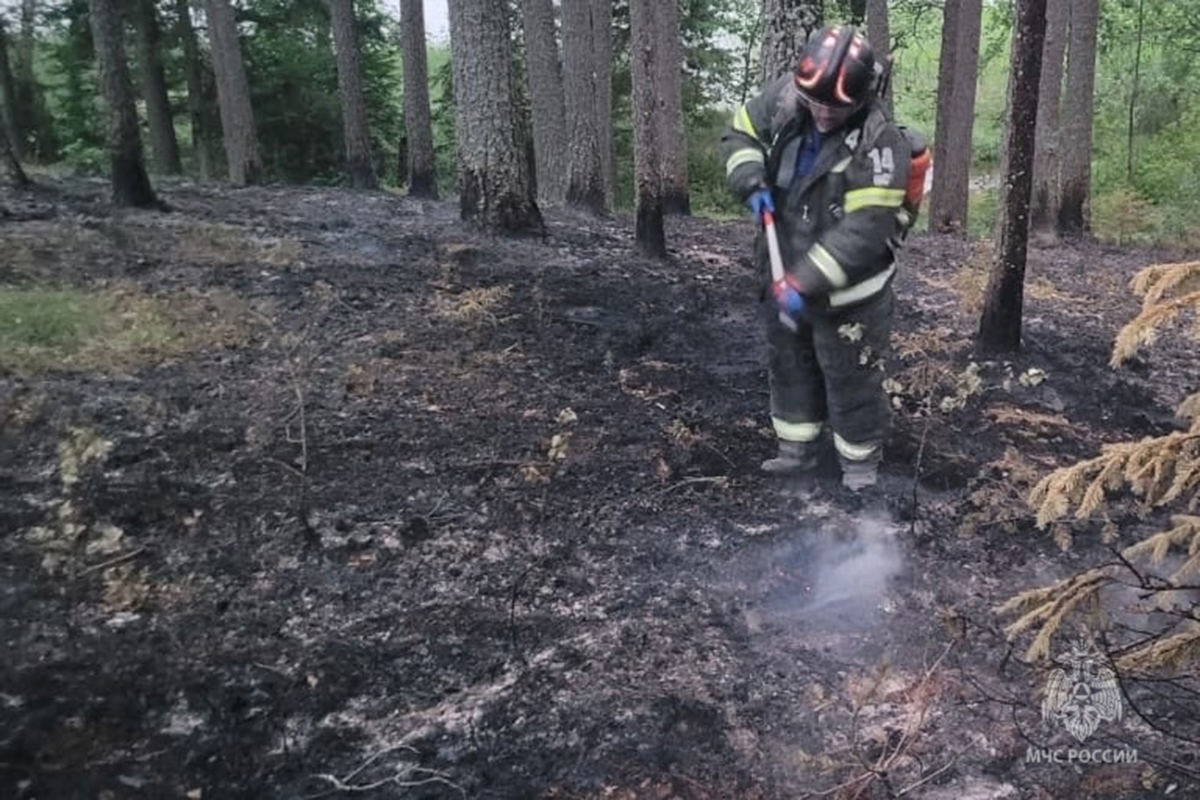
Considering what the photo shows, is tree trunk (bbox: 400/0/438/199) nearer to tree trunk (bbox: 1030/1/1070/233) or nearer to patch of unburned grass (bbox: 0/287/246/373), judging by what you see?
patch of unburned grass (bbox: 0/287/246/373)

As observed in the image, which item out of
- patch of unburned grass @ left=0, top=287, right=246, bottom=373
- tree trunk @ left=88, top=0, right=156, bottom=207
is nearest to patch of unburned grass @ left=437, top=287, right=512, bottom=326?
patch of unburned grass @ left=0, top=287, right=246, bottom=373

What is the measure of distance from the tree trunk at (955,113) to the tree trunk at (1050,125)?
1.13 meters

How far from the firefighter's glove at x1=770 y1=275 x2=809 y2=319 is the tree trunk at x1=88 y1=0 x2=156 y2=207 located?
24.7 ft

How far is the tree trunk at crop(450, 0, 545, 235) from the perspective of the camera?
28.8ft

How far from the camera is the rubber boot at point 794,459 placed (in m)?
5.07

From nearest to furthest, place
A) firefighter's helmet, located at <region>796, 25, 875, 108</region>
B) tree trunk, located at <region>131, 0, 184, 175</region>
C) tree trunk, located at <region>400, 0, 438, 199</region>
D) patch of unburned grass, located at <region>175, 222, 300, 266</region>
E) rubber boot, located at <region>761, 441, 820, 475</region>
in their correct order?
firefighter's helmet, located at <region>796, 25, 875, 108</region> < rubber boot, located at <region>761, 441, 820, 475</region> < patch of unburned grass, located at <region>175, 222, 300, 266</region> < tree trunk, located at <region>400, 0, 438, 199</region> < tree trunk, located at <region>131, 0, 184, 175</region>

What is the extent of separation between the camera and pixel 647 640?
3693 mm

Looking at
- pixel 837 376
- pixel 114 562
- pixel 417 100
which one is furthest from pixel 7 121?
pixel 837 376

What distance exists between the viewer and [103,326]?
21.1 ft

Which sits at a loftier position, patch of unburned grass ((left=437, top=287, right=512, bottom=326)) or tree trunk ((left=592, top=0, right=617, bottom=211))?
tree trunk ((left=592, top=0, right=617, bottom=211))

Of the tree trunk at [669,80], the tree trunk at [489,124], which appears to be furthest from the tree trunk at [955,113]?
the tree trunk at [489,124]

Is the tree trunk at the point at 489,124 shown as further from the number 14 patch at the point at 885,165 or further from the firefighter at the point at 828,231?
the number 14 patch at the point at 885,165

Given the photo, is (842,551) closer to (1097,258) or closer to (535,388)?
(535,388)

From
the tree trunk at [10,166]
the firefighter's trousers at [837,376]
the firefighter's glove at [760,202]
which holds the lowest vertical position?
the firefighter's trousers at [837,376]
